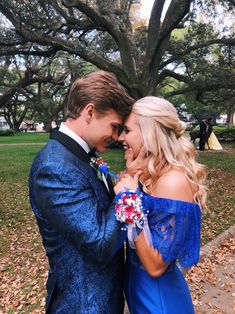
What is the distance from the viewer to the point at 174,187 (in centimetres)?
189

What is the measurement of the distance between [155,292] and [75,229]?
2.41 feet

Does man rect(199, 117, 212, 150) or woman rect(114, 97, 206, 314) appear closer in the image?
woman rect(114, 97, 206, 314)

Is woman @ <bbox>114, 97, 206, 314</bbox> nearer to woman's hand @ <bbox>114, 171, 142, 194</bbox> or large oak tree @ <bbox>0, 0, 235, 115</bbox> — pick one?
woman's hand @ <bbox>114, 171, 142, 194</bbox>

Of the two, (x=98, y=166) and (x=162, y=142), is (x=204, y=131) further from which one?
(x=98, y=166)

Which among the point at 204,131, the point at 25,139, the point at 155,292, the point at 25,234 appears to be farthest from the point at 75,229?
the point at 25,139

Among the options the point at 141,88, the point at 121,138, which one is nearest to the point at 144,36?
the point at 141,88

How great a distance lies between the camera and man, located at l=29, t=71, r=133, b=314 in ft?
5.08

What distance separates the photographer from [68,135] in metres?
1.74

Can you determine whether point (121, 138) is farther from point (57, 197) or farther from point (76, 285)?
point (76, 285)

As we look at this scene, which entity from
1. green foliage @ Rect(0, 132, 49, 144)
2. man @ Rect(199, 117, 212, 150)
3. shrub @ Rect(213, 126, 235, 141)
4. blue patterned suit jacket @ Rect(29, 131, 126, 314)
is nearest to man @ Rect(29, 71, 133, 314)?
blue patterned suit jacket @ Rect(29, 131, 126, 314)

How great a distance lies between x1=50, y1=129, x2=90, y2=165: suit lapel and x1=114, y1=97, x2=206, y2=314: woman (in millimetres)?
246

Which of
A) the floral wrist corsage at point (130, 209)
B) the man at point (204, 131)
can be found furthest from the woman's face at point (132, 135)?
the man at point (204, 131)

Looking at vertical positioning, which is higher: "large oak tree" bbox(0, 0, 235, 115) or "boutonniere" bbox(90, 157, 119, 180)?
"large oak tree" bbox(0, 0, 235, 115)

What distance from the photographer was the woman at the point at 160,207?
181cm
